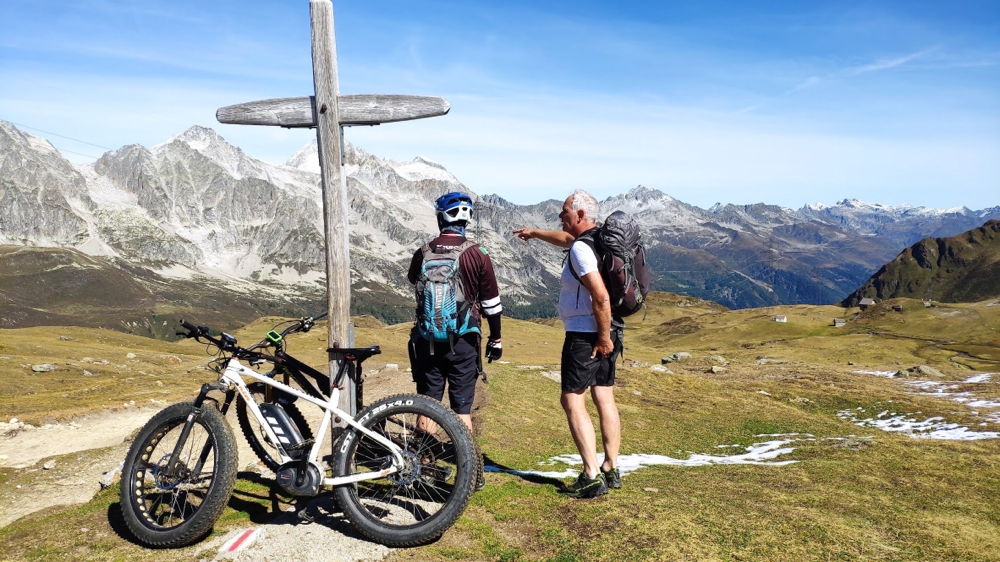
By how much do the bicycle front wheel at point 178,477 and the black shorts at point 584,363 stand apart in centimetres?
444

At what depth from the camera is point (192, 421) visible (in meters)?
7.04

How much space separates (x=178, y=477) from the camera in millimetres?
7113

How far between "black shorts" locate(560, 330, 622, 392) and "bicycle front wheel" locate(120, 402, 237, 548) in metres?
4.44

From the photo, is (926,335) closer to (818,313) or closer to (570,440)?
(818,313)

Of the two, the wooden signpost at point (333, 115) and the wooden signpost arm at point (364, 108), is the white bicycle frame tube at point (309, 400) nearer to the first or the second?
the wooden signpost at point (333, 115)

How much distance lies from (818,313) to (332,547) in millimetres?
157272

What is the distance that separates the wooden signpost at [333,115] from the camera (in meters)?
9.02

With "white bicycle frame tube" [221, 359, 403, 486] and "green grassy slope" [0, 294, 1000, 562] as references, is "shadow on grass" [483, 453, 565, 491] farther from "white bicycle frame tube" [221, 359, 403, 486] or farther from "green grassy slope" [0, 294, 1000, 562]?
"white bicycle frame tube" [221, 359, 403, 486]

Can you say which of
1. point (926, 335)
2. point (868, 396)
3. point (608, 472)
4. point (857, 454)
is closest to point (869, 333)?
point (926, 335)

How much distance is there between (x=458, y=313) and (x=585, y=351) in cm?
188

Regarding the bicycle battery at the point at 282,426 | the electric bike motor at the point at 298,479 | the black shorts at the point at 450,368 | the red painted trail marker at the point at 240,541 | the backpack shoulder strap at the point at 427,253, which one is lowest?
the red painted trail marker at the point at 240,541

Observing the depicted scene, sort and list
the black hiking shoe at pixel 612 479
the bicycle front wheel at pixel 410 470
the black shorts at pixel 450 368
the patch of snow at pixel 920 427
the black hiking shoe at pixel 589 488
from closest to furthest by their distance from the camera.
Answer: the bicycle front wheel at pixel 410 470 → the black shorts at pixel 450 368 → the black hiking shoe at pixel 589 488 → the black hiking shoe at pixel 612 479 → the patch of snow at pixel 920 427

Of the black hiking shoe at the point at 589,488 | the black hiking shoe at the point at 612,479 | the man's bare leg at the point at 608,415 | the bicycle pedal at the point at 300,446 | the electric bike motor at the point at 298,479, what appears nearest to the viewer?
the electric bike motor at the point at 298,479

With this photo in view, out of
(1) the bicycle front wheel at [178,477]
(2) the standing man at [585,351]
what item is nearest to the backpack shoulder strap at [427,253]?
(2) the standing man at [585,351]
